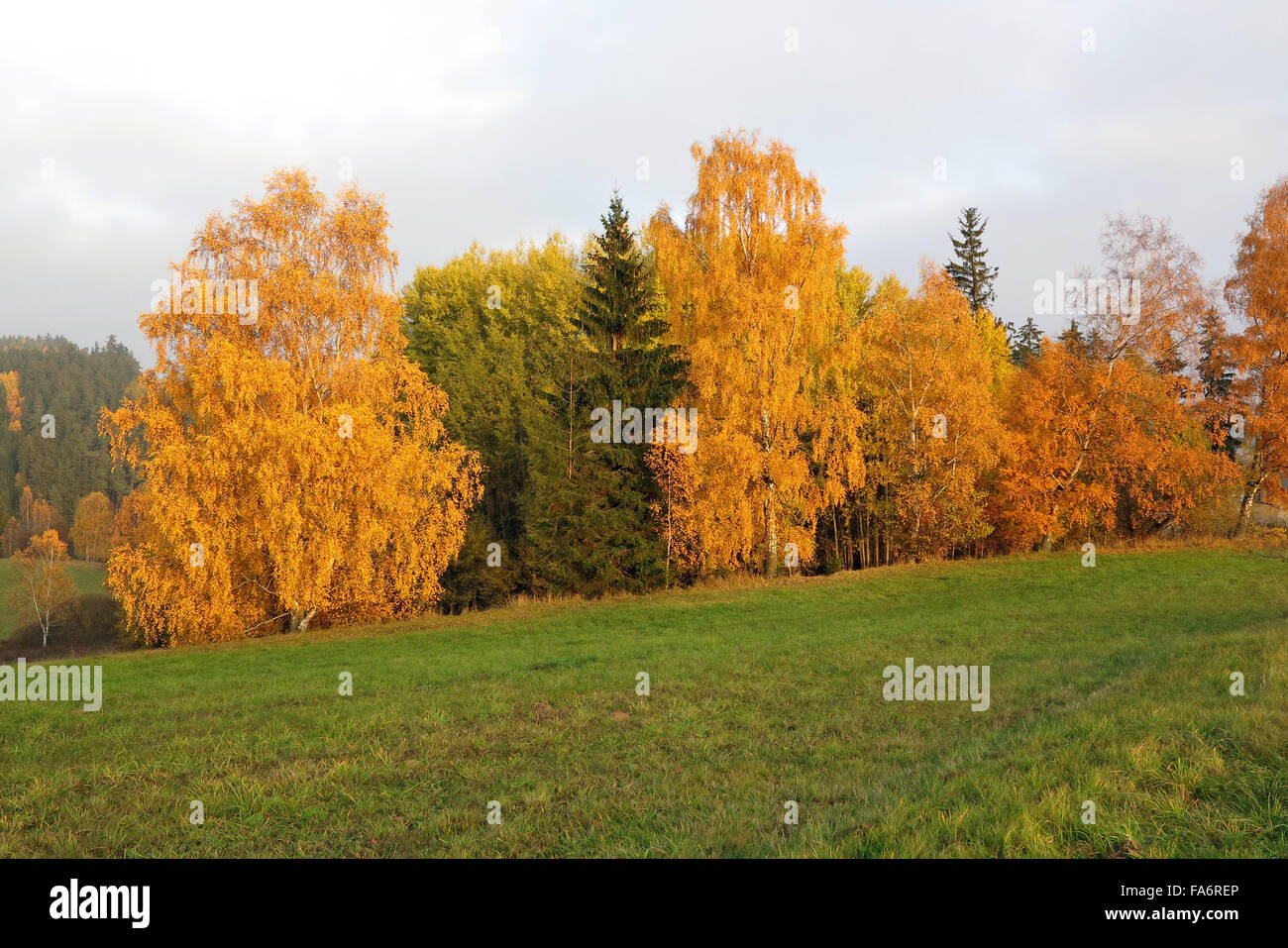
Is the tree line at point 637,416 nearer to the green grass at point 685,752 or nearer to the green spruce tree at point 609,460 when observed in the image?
the green spruce tree at point 609,460

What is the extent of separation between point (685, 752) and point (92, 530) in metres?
115

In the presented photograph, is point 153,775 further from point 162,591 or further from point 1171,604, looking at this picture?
point 1171,604

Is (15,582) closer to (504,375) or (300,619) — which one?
(504,375)

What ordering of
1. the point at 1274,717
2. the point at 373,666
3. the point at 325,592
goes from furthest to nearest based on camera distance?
1. the point at 325,592
2. the point at 373,666
3. the point at 1274,717

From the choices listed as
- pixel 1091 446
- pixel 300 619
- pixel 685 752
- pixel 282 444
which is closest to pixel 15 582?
pixel 300 619

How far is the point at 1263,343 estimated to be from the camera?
116 feet

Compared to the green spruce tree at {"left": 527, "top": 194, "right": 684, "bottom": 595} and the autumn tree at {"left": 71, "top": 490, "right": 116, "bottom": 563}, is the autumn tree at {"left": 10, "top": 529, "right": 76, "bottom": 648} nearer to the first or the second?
the autumn tree at {"left": 71, "top": 490, "right": 116, "bottom": 563}

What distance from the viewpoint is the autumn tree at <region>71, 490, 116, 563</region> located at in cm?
9550

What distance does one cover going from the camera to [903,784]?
262 inches
